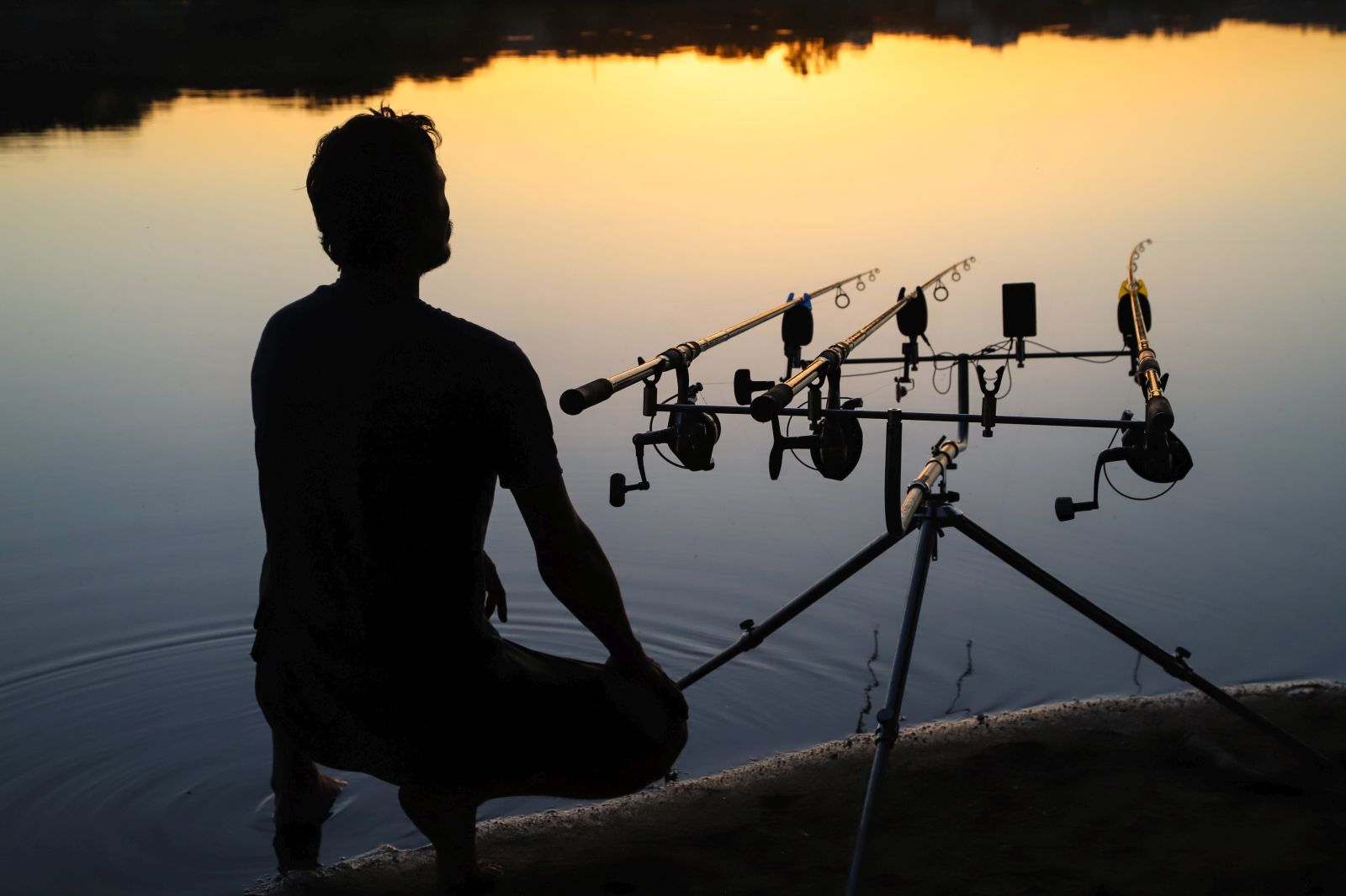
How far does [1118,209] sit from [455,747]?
12809 mm

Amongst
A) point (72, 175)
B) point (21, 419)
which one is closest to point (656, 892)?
point (21, 419)

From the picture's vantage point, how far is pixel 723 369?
26.5 ft

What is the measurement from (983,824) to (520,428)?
5.70 feet

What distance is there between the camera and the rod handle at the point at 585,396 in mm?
2721

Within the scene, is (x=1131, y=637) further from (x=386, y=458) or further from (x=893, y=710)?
(x=386, y=458)

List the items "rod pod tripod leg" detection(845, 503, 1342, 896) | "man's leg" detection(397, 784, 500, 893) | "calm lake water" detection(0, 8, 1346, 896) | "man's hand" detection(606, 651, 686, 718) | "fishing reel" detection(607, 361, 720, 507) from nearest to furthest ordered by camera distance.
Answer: "man's hand" detection(606, 651, 686, 718), "man's leg" detection(397, 784, 500, 893), "rod pod tripod leg" detection(845, 503, 1342, 896), "fishing reel" detection(607, 361, 720, 507), "calm lake water" detection(0, 8, 1346, 896)

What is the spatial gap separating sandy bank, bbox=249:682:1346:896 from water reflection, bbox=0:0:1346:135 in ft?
55.3

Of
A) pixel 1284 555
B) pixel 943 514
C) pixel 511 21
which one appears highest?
pixel 511 21

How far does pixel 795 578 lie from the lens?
212 inches

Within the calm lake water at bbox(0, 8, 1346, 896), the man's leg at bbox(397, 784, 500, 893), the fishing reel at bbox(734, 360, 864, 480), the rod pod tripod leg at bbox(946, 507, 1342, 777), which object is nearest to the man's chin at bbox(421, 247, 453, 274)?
the man's leg at bbox(397, 784, 500, 893)

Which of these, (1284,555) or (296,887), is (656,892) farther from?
(1284,555)

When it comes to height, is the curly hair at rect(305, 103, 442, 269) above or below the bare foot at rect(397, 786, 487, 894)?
above

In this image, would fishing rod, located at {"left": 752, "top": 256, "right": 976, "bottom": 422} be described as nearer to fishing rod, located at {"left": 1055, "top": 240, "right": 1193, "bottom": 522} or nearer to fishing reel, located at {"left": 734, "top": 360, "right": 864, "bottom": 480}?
fishing reel, located at {"left": 734, "top": 360, "right": 864, "bottom": 480}

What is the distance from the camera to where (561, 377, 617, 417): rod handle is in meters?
2.72
